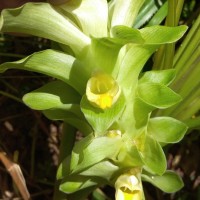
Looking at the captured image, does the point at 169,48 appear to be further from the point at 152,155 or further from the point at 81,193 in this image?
the point at 81,193

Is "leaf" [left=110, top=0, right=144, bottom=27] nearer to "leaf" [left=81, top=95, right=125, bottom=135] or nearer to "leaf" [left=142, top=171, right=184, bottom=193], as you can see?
"leaf" [left=81, top=95, right=125, bottom=135]

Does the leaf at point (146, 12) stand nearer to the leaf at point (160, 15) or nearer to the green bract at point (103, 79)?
the leaf at point (160, 15)

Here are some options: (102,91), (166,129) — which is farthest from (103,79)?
(166,129)

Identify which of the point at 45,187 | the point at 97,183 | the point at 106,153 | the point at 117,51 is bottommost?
the point at 45,187

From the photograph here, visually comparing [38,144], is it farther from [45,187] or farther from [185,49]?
[185,49]

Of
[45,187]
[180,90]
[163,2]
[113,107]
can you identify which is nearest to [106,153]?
[113,107]

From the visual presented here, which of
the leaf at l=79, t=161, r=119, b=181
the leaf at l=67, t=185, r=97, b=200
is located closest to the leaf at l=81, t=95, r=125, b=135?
the leaf at l=79, t=161, r=119, b=181
